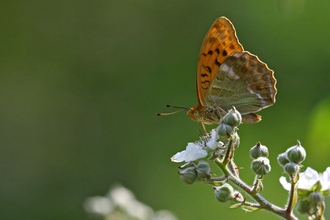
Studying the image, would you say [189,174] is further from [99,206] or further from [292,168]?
[99,206]

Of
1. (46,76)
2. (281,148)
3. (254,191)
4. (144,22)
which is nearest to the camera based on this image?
(254,191)

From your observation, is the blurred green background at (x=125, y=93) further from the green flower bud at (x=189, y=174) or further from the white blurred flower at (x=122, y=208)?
the green flower bud at (x=189, y=174)

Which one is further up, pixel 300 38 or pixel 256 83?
pixel 300 38

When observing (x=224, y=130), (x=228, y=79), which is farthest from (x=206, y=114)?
(x=224, y=130)

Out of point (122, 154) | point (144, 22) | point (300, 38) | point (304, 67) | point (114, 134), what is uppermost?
point (144, 22)

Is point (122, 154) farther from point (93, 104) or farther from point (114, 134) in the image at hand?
point (93, 104)

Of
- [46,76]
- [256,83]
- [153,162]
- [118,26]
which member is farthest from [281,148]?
[46,76]

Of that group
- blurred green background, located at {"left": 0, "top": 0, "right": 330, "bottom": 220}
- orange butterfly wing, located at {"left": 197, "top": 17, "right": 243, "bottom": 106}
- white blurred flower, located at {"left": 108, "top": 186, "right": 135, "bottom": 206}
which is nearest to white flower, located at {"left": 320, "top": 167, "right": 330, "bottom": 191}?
blurred green background, located at {"left": 0, "top": 0, "right": 330, "bottom": 220}
